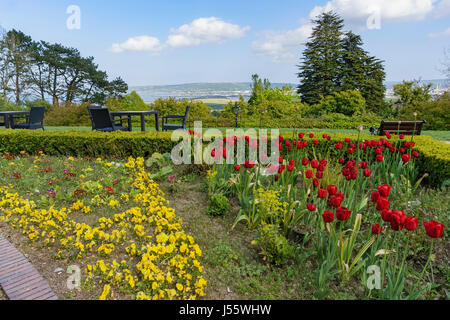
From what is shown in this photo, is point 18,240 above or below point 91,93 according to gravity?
below

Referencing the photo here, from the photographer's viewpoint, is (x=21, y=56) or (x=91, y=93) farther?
(x=91, y=93)

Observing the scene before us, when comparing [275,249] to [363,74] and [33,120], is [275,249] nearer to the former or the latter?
[33,120]

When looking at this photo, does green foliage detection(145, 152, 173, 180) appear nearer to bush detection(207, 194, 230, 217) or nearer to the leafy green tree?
bush detection(207, 194, 230, 217)

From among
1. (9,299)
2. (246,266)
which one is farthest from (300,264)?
(9,299)

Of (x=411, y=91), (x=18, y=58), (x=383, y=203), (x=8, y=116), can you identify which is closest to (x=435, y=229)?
(x=383, y=203)

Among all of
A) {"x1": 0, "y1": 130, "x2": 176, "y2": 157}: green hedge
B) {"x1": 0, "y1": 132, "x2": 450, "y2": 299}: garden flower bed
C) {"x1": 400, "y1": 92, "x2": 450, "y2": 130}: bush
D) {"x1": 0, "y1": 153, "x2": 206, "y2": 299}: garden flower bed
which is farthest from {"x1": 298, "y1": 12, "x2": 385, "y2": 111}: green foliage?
{"x1": 0, "y1": 153, "x2": 206, "y2": 299}: garden flower bed

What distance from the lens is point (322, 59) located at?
27.4 meters

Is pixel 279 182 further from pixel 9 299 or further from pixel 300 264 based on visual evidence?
pixel 9 299

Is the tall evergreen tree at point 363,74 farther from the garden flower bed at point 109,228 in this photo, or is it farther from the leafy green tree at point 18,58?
the leafy green tree at point 18,58
